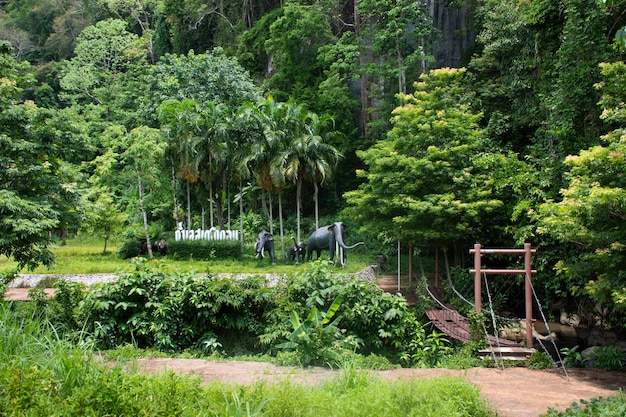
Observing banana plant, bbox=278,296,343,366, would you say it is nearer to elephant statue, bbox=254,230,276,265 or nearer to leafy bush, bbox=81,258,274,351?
leafy bush, bbox=81,258,274,351

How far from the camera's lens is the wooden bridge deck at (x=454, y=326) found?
11461 mm

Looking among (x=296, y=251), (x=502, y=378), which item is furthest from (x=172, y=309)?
(x=296, y=251)

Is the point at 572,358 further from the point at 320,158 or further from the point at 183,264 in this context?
the point at 183,264

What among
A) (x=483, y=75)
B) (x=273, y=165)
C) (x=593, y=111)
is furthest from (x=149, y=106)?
(x=593, y=111)

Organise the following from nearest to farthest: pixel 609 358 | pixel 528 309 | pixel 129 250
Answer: pixel 609 358
pixel 528 309
pixel 129 250

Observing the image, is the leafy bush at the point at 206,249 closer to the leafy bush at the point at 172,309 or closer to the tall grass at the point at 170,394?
the leafy bush at the point at 172,309

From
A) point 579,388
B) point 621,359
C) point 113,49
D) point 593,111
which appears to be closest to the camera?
point 579,388

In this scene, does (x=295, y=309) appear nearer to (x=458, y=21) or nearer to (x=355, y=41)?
(x=355, y=41)

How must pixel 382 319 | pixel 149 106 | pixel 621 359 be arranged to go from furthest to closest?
pixel 149 106 → pixel 621 359 → pixel 382 319

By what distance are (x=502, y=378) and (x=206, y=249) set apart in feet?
55.8

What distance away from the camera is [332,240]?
21078mm

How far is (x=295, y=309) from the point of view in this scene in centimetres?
1002

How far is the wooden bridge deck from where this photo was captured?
451 inches

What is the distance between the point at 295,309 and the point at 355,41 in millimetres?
19876
